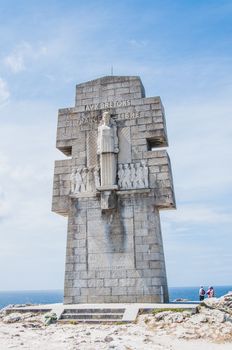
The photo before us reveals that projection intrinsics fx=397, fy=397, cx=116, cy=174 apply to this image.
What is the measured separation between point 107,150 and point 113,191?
4.70ft

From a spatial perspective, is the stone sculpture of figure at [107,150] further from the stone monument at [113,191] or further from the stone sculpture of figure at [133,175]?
the stone sculpture of figure at [133,175]

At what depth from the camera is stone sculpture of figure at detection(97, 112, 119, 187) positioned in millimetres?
13250

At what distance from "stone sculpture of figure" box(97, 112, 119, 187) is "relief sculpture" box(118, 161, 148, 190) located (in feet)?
0.90

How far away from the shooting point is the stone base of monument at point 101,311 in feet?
33.3

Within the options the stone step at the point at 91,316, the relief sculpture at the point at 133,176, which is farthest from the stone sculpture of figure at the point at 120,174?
the stone step at the point at 91,316

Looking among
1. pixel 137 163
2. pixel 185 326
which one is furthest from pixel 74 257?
pixel 185 326

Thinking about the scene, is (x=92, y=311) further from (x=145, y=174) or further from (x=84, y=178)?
(x=145, y=174)

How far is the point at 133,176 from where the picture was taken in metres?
13.2

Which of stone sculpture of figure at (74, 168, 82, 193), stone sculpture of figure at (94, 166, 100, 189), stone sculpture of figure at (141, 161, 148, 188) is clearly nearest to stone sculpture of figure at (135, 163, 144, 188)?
stone sculpture of figure at (141, 161, 148, 188)

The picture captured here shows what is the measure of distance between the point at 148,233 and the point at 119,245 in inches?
39.4

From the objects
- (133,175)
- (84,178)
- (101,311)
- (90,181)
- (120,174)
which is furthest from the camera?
(84,178)

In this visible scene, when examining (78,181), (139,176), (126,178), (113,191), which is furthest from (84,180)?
(139,176)

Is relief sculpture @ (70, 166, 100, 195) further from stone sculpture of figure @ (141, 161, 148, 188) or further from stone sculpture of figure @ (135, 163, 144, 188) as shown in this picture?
stone sculpture of figure @ (141, 161, 148, 188)

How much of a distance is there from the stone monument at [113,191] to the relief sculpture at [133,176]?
1.3 inches
